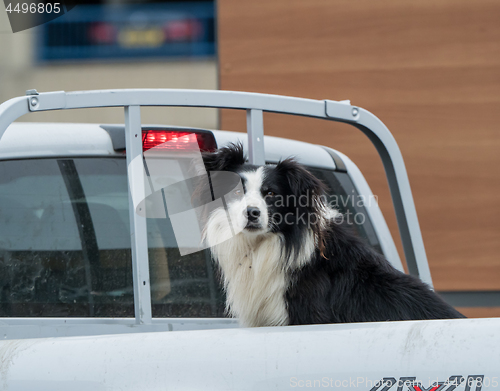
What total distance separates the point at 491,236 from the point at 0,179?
5557 millimetres

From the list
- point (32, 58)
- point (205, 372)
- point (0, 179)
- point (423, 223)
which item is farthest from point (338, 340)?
point (32, 58)

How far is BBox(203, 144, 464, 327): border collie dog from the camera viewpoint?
6.17ft

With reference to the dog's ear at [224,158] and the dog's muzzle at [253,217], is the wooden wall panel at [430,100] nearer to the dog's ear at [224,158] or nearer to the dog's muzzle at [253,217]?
the dog's ear at [224,158]

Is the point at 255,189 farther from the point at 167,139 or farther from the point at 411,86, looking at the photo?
the point at 411,86

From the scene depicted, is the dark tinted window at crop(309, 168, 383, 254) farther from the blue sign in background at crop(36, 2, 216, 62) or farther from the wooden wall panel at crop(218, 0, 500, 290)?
the blue sign in background at crop(36, 2, 216, 62)

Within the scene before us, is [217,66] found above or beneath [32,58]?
beneath

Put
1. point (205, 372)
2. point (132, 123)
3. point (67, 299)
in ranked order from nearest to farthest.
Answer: point (205, 372) < point (132, 123) < point (67, 299)

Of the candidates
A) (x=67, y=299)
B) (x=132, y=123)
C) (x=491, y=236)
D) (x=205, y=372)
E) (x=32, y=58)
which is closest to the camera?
(x=205, y=372)

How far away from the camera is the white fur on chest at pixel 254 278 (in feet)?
6.40

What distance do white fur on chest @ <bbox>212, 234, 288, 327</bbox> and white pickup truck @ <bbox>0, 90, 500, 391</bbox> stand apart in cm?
9

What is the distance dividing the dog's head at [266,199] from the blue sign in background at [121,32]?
5289mm

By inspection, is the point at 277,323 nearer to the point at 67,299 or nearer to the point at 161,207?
the point at 161,207

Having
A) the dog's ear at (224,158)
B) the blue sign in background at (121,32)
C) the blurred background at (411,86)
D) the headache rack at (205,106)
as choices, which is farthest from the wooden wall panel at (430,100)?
the dog's ear at (224,158)

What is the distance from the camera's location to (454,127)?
6.02m
